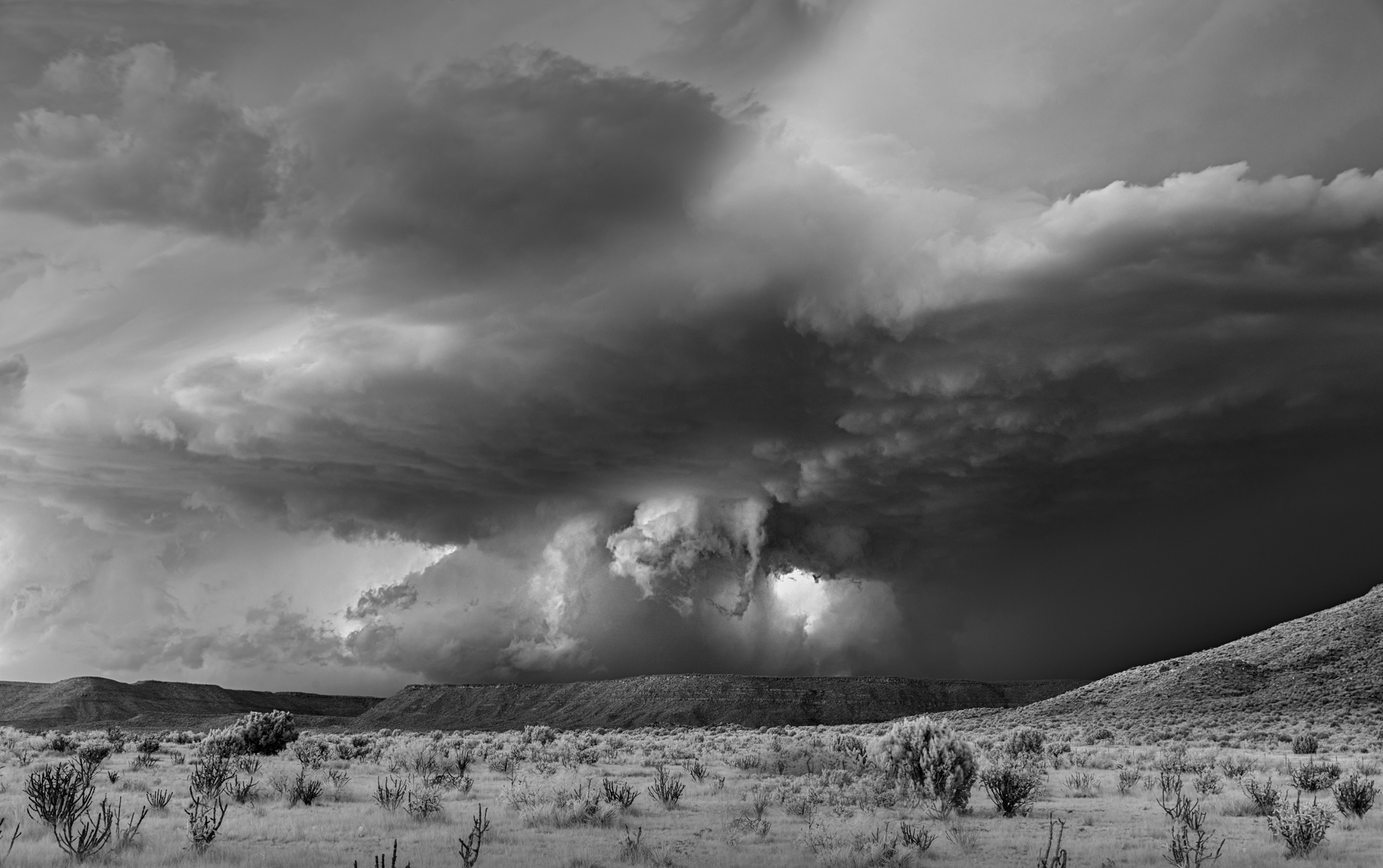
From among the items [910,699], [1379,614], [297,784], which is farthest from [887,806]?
[910,699]

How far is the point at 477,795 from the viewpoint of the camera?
30.1 metres

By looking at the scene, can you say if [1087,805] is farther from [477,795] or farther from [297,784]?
[297,784]

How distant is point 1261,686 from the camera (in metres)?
81.9

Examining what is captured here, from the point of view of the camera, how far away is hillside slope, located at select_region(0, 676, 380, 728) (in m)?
154

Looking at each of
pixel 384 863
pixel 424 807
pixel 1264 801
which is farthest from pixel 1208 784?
pixel 384 863

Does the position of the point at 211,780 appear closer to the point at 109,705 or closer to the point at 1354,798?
the point at 1354,798

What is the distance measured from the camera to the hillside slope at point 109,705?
154 m

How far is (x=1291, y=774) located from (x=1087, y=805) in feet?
39.4

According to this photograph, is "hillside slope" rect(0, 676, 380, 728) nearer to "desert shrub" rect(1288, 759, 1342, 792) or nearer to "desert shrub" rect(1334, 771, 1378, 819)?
"desert shrub" rect(1288, 759, 1342, 792)

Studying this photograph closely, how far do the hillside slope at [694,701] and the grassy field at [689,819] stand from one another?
10220cm

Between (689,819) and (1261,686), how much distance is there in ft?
254

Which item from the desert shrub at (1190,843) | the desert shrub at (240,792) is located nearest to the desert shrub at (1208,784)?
the desert shrub at (1190,843)

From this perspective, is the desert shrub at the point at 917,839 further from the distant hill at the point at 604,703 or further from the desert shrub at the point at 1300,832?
the distant hill at the point at 604,703

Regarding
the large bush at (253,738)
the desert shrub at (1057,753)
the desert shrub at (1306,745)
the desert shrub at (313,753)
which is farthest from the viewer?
the desert shrub at (1306,745)
